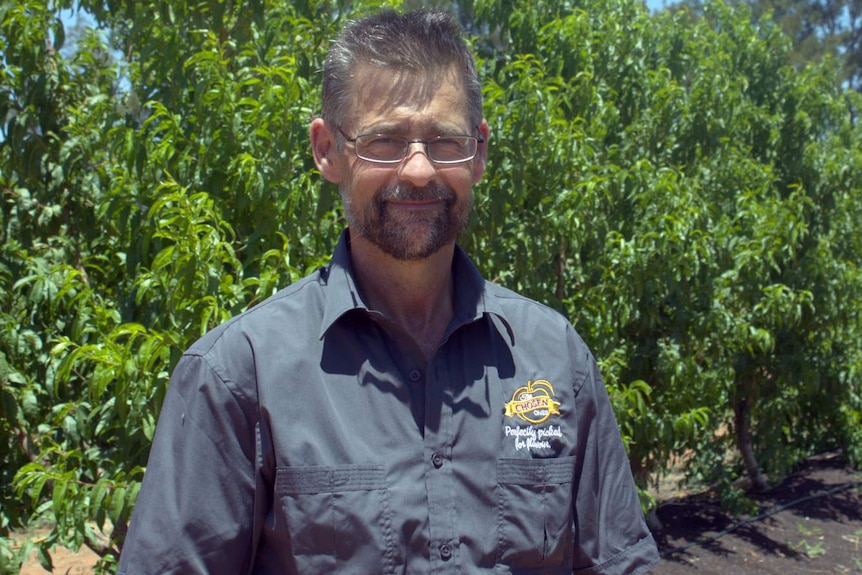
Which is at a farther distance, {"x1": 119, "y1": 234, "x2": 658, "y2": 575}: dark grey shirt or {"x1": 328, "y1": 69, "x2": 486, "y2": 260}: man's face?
{"x1": 328, "y1": 69, "x2": 486, "y2": 260}: man's face

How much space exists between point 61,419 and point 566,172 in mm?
2300

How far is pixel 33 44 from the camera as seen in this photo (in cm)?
371

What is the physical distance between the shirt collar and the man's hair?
263 millimetres

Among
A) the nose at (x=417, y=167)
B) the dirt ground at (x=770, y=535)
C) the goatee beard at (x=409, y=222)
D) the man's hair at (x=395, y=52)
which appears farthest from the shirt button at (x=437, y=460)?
the dirt ground at (x=770, y=535)

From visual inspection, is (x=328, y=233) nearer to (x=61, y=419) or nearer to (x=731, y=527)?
(x=61, y=419)

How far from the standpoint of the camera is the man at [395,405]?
1.51 m

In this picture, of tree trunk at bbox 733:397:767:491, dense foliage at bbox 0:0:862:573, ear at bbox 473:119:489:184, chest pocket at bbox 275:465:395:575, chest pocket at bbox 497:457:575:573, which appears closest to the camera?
chest pocket at bbox 275:465:395:575

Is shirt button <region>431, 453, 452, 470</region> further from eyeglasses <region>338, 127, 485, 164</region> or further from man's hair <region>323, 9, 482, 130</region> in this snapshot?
man's hair <region>323, 9, 482, 130</region>

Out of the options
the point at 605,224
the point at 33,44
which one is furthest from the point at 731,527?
the point at 33,44

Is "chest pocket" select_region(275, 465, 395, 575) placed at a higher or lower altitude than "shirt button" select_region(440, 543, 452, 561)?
higher

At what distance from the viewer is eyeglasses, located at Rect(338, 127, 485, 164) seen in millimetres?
1689

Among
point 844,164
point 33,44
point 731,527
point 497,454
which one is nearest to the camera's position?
point 497,454

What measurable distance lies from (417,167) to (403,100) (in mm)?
123

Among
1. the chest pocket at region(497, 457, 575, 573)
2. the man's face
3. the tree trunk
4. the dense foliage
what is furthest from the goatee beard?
the tree trunk
